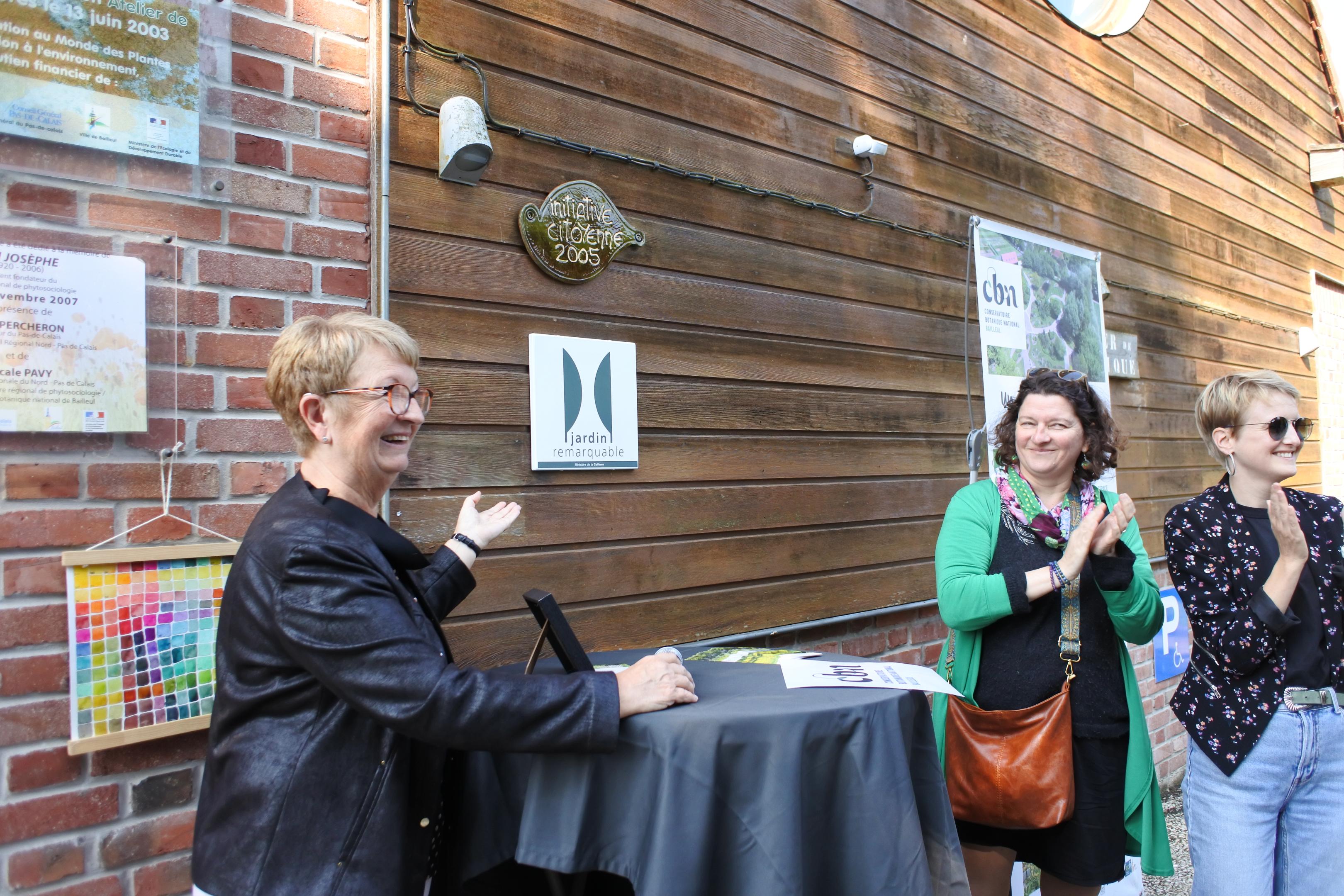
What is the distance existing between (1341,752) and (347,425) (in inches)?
99.5

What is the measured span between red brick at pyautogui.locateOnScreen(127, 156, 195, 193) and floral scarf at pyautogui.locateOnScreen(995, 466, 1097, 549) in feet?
7.17

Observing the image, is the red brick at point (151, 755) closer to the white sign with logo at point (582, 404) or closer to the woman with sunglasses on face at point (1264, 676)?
the white sign with logo at point (582, 404)

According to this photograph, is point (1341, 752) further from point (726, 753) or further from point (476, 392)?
point (476, 392)

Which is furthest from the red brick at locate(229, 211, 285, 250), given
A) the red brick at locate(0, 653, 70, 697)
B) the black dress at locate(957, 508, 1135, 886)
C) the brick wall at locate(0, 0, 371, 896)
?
the black dress at locate(957, 508, 1135, 886)

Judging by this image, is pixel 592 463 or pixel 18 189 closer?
pixel 18 189

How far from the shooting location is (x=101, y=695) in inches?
74.5

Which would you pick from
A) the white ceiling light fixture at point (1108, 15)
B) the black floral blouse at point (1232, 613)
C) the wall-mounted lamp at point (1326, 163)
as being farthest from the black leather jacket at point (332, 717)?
the wall-mounted lamp at point (1326, 163)

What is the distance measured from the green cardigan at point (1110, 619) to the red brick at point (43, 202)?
2.20m

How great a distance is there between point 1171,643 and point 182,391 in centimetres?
544

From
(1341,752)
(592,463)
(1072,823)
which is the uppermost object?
(592,463)

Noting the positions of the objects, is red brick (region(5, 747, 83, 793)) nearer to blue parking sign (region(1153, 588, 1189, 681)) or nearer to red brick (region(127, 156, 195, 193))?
red brick (region(127, 156, 195, 193))

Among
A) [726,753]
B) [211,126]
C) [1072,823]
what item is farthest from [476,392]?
[1072,823]

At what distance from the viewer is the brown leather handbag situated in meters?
2.25

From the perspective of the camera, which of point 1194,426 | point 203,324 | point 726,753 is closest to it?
Answer: point 726,753
